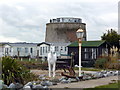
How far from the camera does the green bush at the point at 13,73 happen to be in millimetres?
11883

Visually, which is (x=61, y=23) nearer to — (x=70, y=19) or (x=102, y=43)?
(x=70, y=19)

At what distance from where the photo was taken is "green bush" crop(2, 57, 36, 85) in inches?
468

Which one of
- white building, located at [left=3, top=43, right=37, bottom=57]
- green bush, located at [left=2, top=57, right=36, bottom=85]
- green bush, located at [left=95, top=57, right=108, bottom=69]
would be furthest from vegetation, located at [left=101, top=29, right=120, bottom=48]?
green bush, located at [left=2, top=57, right=36, bottom=85]

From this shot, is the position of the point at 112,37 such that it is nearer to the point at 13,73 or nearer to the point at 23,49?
the point at 23,49

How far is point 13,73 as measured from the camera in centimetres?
1220

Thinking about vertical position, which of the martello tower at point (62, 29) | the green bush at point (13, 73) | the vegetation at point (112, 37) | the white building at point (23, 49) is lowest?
the green bush at point (13, 73)

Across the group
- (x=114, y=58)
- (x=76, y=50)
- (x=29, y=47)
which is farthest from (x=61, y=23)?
(x=114, y=58)

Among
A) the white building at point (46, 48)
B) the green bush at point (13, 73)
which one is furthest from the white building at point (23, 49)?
the green bush at point (13, 73)

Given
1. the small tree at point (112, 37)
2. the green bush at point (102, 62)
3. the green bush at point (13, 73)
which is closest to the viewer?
the green bush at point (13, 73)

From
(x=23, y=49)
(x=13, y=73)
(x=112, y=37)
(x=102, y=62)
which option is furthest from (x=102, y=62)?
(x=112, y=37)

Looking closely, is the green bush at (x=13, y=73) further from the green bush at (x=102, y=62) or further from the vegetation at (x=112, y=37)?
the vegetation at (x=112, y=37)

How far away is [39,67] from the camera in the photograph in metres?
23.7

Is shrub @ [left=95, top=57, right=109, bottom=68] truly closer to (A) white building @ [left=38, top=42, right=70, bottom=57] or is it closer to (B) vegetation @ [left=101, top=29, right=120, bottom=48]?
(A) white building @ [left=38, top=42, right=70, bottom=57]

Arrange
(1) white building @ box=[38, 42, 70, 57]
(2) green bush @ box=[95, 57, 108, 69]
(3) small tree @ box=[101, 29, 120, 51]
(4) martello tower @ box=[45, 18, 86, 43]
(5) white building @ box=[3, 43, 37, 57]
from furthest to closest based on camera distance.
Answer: (4) martello tower @ box=[45, 18, 86, 43]
(3) small tree @ box=[101, 29, 120, 51]
(5) white building @ box=[3, 43, 37, 57]
(1) white building @ box=[38, 42, 70, 57]
(2) green bush @ box=[95, 57, 108, 69]
